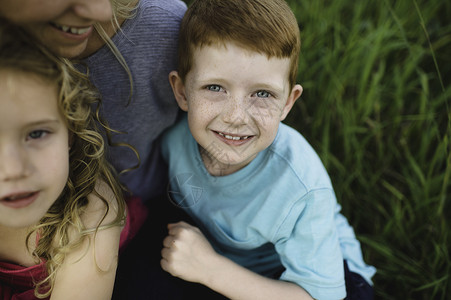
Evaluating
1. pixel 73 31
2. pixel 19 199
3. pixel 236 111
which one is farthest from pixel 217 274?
pixel 73 31

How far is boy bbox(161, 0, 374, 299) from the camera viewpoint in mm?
1144

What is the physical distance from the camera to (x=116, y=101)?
1.35 metres

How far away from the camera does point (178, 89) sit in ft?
4.31

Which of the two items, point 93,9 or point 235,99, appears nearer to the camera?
point 93,9

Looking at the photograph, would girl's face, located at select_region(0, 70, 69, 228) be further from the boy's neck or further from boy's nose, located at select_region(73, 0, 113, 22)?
the boy's neck

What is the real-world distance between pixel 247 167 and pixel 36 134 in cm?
61

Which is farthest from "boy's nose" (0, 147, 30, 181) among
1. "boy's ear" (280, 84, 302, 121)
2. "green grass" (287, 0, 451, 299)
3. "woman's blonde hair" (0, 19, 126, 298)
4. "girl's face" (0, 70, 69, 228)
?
"green grass" (287, 0, 451, 299)

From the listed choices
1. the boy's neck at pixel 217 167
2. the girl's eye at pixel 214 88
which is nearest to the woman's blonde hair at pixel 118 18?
the girl's eye at pixel 214 88

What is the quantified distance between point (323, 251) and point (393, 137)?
936 millimetres

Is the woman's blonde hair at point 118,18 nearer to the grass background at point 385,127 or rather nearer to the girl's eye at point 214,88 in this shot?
A: the girl's eye at point 214,88

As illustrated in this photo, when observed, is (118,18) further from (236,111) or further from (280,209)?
(280,209)

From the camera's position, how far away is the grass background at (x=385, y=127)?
68.2 inches

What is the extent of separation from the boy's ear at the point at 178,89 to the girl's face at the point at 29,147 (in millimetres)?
400

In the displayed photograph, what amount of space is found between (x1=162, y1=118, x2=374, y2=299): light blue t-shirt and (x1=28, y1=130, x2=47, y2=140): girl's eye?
0.55m
